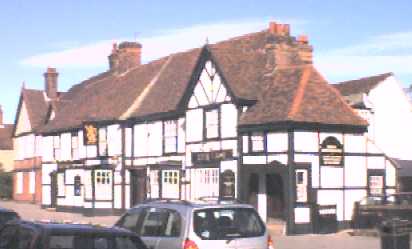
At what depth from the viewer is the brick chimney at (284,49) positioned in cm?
3053

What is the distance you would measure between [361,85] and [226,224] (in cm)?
2380

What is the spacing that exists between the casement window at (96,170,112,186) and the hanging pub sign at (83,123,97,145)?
67.2 inches

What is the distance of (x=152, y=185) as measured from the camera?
35375mm

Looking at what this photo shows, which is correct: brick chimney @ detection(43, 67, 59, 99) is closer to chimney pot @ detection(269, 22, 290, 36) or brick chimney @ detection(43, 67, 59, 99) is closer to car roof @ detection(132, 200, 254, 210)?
chimney pot @ detection(269, 22, 290, 36)

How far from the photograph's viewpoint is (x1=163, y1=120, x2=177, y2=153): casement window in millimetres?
34094

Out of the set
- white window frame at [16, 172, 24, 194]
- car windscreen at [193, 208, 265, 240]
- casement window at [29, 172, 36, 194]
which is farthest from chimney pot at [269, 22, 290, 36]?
white window frame at [16, 172, 24, 194]

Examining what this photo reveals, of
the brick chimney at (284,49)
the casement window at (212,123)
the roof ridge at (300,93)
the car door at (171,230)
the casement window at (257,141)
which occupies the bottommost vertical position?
the car door at (171,230)

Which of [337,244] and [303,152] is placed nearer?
[337,244]

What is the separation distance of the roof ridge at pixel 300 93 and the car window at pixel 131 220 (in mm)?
14345

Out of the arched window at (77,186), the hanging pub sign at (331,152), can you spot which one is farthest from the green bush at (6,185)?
the hanging pub sign at (331,152)

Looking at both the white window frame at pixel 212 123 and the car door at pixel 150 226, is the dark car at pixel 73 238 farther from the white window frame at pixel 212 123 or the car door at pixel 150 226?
the white window frame at pixel 212 123

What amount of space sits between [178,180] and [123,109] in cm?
668

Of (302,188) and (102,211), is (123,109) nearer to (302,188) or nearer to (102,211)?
(102,211)

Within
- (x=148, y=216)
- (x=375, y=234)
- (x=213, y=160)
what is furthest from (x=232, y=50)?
(x=148, y=216)
